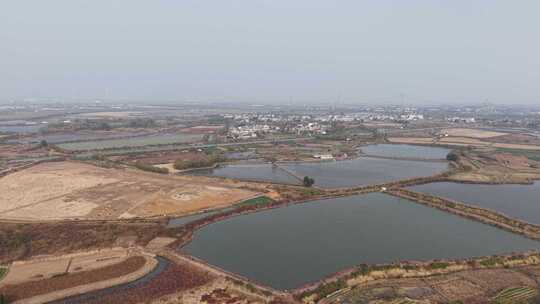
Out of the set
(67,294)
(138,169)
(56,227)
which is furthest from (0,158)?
(67,294)

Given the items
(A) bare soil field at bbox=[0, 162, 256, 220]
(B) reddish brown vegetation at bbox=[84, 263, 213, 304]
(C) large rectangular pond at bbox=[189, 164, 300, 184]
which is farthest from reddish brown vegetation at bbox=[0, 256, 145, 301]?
(C) large rectangular pond at bbox=[189, 164, 300, 184]

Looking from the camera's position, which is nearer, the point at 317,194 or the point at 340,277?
the point at 340,277

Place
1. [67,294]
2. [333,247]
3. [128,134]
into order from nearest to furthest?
[67,294] < [333,247] < [128,134]

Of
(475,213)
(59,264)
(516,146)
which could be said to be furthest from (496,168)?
(59,264)

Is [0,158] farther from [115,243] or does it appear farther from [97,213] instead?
[115,243]

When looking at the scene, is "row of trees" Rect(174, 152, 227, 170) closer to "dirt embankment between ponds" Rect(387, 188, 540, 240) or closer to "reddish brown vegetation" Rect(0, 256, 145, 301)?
"dirt embankment between ponds" Rect(387, 188, 540, 240)

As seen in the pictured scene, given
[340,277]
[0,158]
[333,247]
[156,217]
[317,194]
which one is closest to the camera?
[340,277]
